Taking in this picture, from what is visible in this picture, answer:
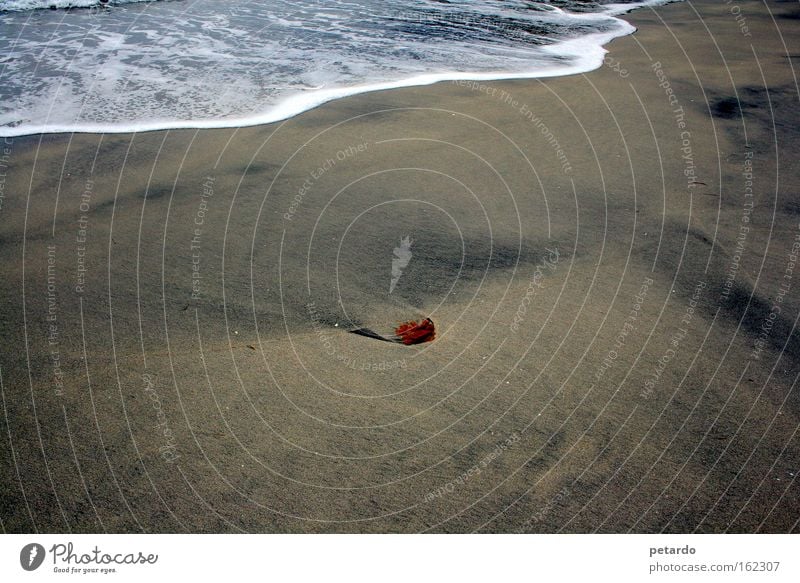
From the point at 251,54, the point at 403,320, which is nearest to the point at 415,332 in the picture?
the point at 403,320

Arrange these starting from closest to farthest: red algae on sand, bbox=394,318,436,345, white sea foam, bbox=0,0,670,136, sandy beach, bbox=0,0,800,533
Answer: sandy beach, bbox=0,0,800,533, red algae on sand, bbox=394,318,436,345, white sea foam, bbox=0,0,670,136

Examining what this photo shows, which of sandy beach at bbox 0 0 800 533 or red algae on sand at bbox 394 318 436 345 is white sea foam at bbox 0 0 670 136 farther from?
red algae on sand at bbox 394 318 436 345

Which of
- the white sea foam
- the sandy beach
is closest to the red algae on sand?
the sandy beach

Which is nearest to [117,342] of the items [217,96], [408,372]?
[408,372]

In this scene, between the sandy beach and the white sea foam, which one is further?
the white sea foam

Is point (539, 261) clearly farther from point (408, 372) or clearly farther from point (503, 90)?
point (503, 90)

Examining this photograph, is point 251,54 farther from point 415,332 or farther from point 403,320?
point 415,332
